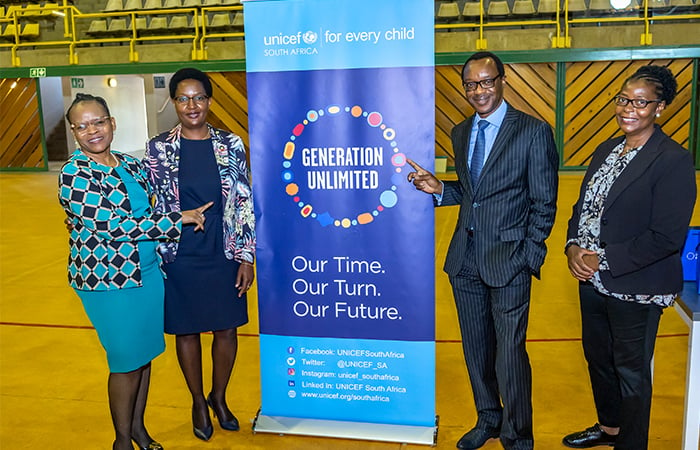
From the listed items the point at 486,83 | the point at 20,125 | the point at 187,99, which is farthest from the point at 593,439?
the point at 20,125

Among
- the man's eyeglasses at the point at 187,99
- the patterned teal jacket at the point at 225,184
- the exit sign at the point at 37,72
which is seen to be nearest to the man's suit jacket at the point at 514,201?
the patterned teal jacket at the point at 225,184

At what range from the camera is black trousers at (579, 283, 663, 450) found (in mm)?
2518

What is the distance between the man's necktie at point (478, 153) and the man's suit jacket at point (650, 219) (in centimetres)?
54

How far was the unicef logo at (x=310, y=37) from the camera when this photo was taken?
290 cm

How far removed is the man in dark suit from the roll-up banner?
0.54 feet

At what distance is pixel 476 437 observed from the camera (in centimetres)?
305

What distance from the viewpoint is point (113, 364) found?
9.17 ft

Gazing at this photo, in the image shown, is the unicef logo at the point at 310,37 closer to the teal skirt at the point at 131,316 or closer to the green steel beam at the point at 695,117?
the teal skirt at the point at 131,316

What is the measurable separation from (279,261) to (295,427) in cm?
83

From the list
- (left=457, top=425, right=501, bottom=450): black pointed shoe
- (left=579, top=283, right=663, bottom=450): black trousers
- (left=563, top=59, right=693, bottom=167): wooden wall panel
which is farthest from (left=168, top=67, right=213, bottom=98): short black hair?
(left=563, top=59, right=693, bottom=167): wooden wall panel

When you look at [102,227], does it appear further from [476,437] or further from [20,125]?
[20,125]

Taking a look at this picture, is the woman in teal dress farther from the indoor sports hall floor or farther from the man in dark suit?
the man in dark suit

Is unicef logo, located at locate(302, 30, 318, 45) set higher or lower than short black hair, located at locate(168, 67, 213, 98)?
higher

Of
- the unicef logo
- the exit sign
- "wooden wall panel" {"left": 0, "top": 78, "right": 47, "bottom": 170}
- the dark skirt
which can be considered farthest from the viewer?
"wooden wall panel" {"left": 0, "top": 78, "right": 47, "bottom": 170}
